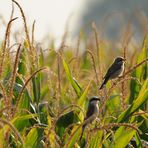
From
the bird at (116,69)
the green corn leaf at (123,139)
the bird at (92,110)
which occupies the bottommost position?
the bird at (116,69)

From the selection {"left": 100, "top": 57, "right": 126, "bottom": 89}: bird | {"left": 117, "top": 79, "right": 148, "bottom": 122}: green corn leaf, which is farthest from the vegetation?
{"left": 100, "top": 57, "right": 126, "bottom": 89}: bird

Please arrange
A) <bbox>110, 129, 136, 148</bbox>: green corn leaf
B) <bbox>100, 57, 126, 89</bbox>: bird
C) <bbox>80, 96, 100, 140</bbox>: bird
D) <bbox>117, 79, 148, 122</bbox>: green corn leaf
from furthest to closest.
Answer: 1. <bbox>100, 57, 126, 89</bbox>: bird
2. <bbox>117, 79, 148, 122</bbox>: green corn leaf
3. <bbox>80, 96, 100, 140</bbox>: bird
4. <bbox>110, 129, 136, 148</bbox>: green corn leaf

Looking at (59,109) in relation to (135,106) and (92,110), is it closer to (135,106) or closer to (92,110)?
(92,110)

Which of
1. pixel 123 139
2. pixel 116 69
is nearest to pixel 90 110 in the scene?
pixel 123 139

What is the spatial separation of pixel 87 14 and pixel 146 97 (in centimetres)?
5590

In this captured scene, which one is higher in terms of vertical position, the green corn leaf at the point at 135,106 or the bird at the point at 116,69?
the green corn leaf at the point at 135,106

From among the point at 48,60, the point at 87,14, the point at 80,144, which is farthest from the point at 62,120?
the point at 87,14

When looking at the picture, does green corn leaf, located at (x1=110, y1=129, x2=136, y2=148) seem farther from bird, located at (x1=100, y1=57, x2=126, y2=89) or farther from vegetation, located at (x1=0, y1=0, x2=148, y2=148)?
bird, located at (x1=100, y1=57, x2=126, y2=89)

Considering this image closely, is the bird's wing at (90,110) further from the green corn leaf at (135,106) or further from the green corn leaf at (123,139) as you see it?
the green corn leaf at (123,139)

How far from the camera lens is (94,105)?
14.1 ft

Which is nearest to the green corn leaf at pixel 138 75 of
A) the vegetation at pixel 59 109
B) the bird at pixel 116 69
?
the vegetation at pixel 59 109

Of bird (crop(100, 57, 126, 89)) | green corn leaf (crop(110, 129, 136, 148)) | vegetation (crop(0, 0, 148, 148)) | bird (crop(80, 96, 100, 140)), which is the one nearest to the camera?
vegetation (crop(0, 0, 148, 148))

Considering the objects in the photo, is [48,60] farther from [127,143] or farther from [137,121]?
[127,143]

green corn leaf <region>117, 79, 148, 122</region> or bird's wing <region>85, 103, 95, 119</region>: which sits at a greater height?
bird's wing <region>85, 103, 95, 119</region>
